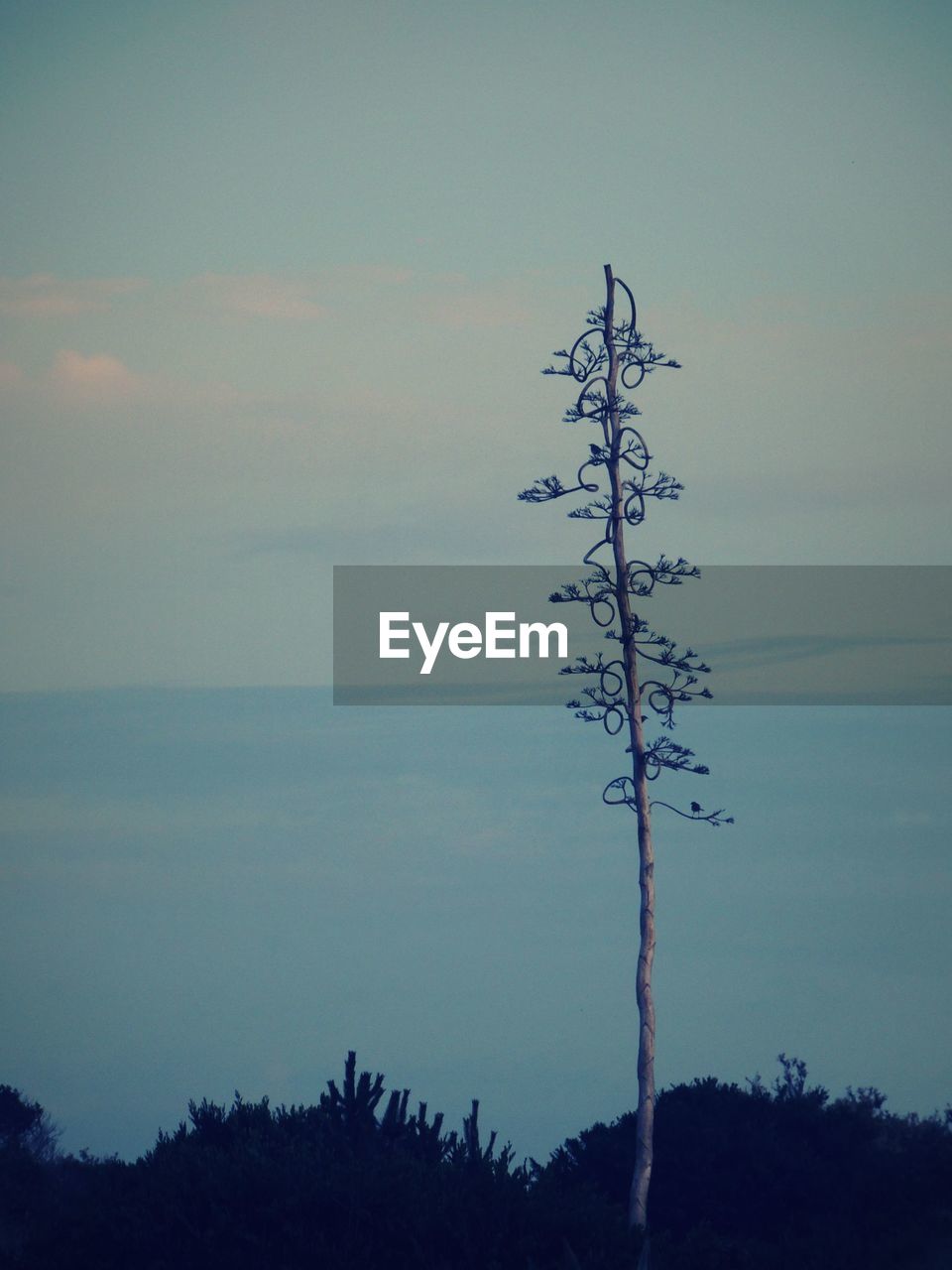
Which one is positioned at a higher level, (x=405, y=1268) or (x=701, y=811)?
(x=701, y=811)

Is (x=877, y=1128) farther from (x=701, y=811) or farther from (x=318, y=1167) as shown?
(x=318, y=1167)

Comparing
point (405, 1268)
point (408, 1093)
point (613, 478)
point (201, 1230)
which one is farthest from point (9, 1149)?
point (613, 478)

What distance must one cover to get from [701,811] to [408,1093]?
375 inches

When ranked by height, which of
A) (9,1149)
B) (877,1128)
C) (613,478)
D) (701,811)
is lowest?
(9,1149)

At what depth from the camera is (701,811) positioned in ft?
70.5

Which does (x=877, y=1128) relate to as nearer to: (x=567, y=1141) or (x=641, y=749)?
(x=567, y=1141)

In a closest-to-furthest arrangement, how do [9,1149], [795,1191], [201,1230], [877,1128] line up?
[201,1230] < [795,1191] < [877,1128] < [9,1149]

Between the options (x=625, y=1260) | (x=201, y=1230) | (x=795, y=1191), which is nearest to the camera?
(x=625, y=1260)

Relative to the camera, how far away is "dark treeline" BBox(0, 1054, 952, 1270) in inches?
770

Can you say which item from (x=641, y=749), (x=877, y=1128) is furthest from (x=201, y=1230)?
(x=877, y=1128)

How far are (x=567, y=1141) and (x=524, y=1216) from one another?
9.84 metres

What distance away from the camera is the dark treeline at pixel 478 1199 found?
64.2ft

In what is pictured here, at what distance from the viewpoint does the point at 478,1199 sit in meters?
20.1

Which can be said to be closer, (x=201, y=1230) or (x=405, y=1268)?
(x=405, y=1268)
